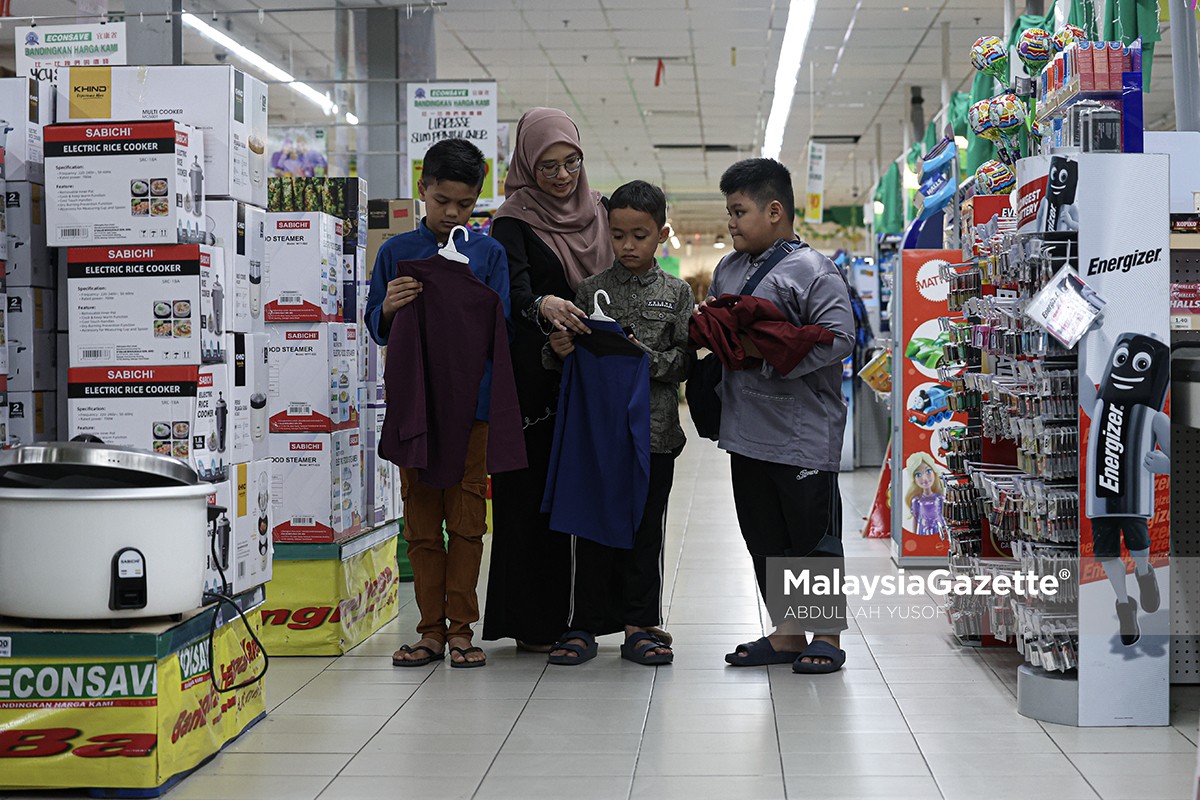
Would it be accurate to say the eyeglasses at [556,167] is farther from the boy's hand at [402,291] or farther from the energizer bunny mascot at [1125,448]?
the energizer bunny mascot at [1125,448]

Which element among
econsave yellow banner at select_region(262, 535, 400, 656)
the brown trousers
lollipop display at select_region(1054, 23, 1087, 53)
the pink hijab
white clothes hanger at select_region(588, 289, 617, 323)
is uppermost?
lollipop display at select_region(1054, 23, 1087, 53)

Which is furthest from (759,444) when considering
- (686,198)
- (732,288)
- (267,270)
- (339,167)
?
(686,198)

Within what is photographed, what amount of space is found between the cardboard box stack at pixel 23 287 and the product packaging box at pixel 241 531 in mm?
482

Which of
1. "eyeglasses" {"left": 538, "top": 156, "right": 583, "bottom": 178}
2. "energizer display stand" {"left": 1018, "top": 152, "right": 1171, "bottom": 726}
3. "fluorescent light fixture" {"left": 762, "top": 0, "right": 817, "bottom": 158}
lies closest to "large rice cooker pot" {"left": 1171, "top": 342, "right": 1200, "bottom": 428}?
"energizer display stand" {"left": 1018, "top": 152, "right": 1171, "bottom": 726}

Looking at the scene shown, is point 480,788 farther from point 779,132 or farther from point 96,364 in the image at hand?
point 779,132

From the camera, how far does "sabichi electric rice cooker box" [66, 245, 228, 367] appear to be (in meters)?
3.02

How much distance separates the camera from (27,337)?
10.2ft

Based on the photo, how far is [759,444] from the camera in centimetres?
372

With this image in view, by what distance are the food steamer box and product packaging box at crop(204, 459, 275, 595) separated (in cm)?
46

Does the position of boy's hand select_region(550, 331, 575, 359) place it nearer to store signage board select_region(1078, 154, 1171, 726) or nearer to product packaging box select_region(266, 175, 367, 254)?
product packaging box select_region(266, 175, 367, 254)

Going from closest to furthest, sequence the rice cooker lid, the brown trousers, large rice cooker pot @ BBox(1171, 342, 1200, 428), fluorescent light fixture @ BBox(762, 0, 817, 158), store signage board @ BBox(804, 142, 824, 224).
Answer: the rice cooker lid
large rice cooker pot @ BBox(1171, 342, 1200, 428)
the brown trousers
fluorescent light fixture @ BBox(762, 0, 817, 158)
store signage board @ BBox(804, 142, 824, 224)

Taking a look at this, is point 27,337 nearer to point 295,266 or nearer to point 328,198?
point 295,266

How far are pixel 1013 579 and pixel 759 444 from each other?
802 mm

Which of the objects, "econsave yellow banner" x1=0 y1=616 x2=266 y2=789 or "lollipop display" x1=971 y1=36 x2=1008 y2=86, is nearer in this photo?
"econsave yellow banner" x1=0 y1=616 x2=266 y2=789
